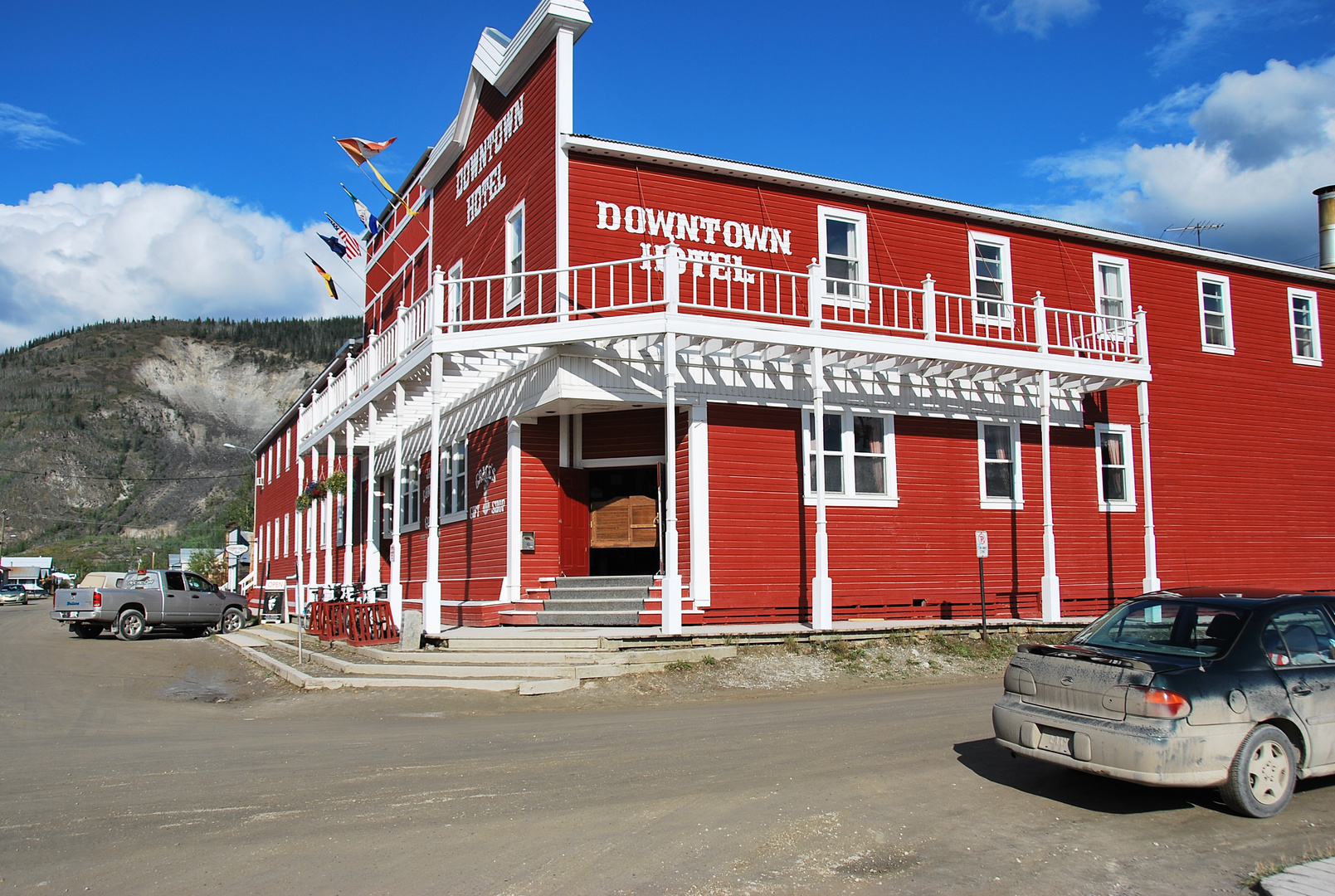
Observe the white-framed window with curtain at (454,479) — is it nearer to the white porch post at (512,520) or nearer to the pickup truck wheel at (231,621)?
the white porch post at (512,520)

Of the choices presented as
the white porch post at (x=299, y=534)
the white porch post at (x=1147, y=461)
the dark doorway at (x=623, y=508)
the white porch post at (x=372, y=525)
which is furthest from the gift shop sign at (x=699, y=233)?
the white porch post at (x=299, y=534)

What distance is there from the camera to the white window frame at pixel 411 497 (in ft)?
68.3

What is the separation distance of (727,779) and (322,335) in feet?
519

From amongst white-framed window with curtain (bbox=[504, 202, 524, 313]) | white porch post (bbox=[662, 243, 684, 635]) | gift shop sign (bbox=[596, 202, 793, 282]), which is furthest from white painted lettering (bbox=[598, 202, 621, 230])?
white porch post (bbox=[662, 243, 684, 635])

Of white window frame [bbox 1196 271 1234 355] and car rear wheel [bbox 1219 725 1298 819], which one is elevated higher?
white window frame [bbox 1196 271 1234 355]

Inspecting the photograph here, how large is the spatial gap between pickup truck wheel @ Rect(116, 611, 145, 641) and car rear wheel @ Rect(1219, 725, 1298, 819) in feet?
78.1

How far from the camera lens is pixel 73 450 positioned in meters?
115

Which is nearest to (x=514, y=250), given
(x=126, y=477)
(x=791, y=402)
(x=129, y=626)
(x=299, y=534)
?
(x=791, y=402)

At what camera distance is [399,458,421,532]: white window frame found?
2083 centimetres

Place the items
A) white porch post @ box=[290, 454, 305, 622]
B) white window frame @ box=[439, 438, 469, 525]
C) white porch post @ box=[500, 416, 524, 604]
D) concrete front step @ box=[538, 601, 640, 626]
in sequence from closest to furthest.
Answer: concrete front step @ box=[538, 601, 640, 626] < white porch post @ box=[500, 416, 524, 604] < white window frame @ box=[439, 438, 469, 525] < white porch post @ box=[290, 454, 305, 622]

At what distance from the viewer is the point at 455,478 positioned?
61.3ft

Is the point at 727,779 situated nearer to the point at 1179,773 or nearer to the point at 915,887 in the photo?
the point at 915,887

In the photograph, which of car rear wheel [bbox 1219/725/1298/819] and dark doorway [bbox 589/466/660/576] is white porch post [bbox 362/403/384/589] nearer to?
dark doorway [bbox 589/466/660/576]

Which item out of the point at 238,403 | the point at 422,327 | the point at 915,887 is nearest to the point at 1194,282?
the point at 422,327
